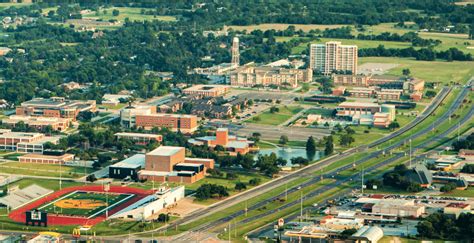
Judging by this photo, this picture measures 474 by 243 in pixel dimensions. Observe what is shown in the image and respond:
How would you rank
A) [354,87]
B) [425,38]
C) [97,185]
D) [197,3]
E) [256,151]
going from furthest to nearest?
1. [197,3]
2. [425,38]
3. [354,87]
4. [256,151]
5. [97,185]

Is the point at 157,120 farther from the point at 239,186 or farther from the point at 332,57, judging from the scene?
the point at 332,57

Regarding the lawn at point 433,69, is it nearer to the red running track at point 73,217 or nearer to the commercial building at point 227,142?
the commercial building at point 227,142

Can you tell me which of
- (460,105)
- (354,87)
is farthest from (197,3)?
(460,105)

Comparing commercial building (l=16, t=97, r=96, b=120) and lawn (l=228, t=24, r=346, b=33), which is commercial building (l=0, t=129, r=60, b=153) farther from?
lawn (l=228, t=24, r=346, b=33)

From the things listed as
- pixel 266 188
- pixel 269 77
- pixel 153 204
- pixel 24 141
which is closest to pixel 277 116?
pixel 269 77

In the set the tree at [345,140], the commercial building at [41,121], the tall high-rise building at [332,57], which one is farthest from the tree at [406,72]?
the commercial building at [41,121]

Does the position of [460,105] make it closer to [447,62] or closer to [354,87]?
[354,87]
